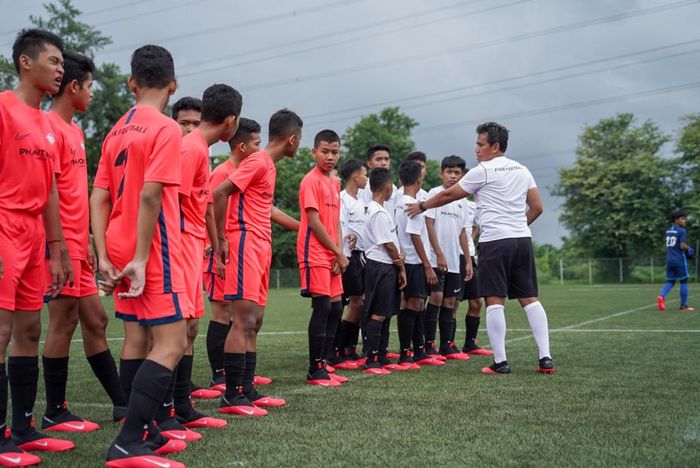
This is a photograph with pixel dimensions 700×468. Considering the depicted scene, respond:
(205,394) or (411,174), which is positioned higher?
(411,174)

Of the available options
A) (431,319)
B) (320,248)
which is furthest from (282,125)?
(431,319)

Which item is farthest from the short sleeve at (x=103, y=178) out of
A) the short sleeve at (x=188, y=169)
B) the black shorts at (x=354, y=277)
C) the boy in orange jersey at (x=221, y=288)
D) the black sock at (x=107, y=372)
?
the black shorts at (x=354, y=277)

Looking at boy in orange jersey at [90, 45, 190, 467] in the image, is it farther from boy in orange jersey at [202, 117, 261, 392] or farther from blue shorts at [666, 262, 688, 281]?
blue shorts at [666, 262, 688, 281]

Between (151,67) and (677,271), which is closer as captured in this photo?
(151,67)

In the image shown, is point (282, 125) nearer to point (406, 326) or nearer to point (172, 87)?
point (172, 87)

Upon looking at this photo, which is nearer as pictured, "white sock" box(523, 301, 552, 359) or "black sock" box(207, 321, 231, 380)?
"black sock" box(207, 321, 231, 380)

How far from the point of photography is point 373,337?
7492mm

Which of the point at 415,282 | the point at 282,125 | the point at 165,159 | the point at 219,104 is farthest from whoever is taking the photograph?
the point at 415,282

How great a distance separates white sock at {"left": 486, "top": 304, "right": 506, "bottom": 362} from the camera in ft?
23.3

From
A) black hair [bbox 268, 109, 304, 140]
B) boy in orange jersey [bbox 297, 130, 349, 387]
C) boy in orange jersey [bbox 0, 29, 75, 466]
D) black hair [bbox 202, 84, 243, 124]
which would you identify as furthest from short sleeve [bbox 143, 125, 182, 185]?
boy in orange jersey [bbox 297, 130, 349, 387]

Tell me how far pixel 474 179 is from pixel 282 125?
2377 mm

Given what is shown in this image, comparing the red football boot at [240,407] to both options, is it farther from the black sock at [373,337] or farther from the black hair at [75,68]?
the black hair at [75,68]

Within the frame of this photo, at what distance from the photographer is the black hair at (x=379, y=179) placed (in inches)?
307

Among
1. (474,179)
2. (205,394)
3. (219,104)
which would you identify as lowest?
(205,394)
